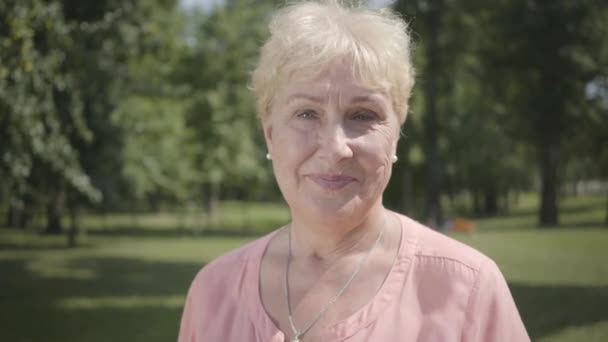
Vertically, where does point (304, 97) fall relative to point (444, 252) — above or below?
above

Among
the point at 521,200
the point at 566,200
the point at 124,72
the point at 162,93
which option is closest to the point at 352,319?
the point at 124,72

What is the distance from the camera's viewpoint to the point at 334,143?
5.55 feet

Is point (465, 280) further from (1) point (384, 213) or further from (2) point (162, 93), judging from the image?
(2) point (162, 93)

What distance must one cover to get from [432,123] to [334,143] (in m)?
22.8

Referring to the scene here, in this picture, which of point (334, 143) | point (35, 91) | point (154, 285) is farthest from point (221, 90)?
point (334, 143)

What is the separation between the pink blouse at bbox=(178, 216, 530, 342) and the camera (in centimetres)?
164

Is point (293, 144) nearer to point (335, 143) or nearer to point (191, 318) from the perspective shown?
point (335, 143)

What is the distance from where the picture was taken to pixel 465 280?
1673 millimetres

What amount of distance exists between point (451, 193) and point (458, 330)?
31.9 metres

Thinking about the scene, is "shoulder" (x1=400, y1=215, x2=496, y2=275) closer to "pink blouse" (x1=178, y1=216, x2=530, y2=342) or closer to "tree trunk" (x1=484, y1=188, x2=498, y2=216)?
"pink blouse" (x1=178, y1=216, x2=530, y2=342)

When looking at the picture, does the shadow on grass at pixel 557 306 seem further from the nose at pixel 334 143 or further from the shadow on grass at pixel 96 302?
the nose at pixel 334 143

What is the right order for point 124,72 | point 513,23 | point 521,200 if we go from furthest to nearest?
point 521,200
point 513,23
point 124,72

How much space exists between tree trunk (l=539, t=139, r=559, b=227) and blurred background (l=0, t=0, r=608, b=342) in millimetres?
62

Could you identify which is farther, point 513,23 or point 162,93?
point 513,23
